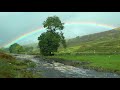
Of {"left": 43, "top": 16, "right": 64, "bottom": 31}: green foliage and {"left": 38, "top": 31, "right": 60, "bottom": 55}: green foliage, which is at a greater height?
{"left": 43, "top": 16, "right": 64, "bottom": 31}: green foliage

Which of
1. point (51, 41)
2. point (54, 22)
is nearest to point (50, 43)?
point (51, 41)

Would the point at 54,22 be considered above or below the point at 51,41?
above

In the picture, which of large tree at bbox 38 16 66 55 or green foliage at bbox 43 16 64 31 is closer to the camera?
green foliage at bbox 43 16 64 31

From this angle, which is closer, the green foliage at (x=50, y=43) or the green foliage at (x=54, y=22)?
the green foliage at (x=54, y=22)

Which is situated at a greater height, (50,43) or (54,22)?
(54,22)

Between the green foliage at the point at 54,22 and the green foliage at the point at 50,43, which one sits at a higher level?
the green foliage at the point at 54,22

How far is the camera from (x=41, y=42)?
16734 mm

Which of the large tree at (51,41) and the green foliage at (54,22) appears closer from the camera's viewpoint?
the green foliage at (54,22)

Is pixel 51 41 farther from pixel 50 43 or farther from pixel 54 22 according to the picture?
pixel 54 22

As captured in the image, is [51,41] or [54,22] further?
[51,41]
